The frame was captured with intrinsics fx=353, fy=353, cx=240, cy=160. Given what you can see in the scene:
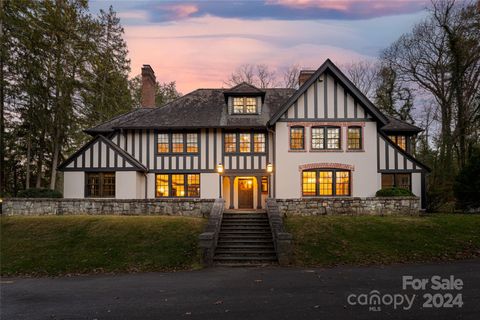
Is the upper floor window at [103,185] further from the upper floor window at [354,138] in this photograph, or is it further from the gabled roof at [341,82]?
the upper floor window at [354,138]

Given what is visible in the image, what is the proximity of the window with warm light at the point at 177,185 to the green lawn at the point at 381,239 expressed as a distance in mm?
8679

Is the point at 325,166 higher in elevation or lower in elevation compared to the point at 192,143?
lower

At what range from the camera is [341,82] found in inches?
859

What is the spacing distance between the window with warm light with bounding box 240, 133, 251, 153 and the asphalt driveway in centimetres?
1238

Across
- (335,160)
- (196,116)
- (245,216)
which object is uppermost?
(196,116)

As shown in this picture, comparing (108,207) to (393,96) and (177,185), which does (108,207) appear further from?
(393,96)

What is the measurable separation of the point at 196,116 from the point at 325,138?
893cm

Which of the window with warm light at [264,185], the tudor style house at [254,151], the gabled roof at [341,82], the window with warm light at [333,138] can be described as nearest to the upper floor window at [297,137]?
the tudor style house at [254,151]

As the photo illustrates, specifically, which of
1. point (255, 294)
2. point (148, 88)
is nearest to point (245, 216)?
point (255, 294)

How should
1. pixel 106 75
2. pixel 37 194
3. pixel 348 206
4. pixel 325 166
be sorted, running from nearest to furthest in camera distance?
pixel 348 206
pixel 37 194
pixel 325 166
pixel 106 75

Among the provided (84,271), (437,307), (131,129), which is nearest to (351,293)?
(437,307)

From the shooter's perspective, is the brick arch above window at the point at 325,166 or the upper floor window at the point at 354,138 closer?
the brick arch above window at the point at 325,166

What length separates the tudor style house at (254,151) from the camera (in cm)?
2219

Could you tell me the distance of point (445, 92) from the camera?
110ft
